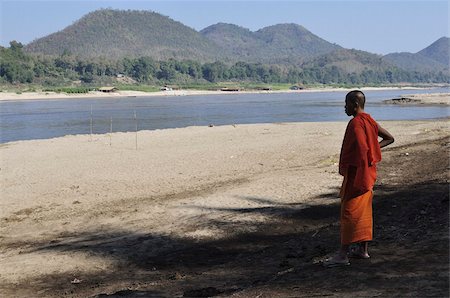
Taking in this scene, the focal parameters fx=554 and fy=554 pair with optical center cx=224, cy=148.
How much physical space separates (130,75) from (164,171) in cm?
15323

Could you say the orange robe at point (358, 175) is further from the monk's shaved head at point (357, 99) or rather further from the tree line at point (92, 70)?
the tree line at point (92, 70)

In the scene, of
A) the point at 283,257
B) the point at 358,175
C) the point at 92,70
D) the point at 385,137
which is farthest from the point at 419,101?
the point at 92,70

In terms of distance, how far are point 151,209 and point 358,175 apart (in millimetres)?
6443

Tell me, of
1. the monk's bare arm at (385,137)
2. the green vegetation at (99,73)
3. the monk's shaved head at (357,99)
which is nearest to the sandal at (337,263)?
the monk's bare arm at (385,137)

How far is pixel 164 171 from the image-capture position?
1641 cm

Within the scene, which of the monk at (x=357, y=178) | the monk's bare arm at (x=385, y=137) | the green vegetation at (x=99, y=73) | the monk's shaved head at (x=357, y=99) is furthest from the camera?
the green vegetation at (x=99, y=73)

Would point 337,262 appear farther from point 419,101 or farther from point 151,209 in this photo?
point 419,101

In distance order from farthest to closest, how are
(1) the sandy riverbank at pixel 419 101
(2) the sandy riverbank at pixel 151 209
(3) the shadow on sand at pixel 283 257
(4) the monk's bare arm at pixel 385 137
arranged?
1. (1) the sandy riverbank at pixel 419 101
2. (2) the sandy riverbank at pixel 151 209
3. (4) the monk's bare arm at pixel 385 137
4. (3) the shadow on sand at pixel 283 257

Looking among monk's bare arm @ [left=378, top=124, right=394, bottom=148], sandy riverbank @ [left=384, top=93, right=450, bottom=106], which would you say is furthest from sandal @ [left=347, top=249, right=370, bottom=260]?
sandy riverbank @ [left=384, top=93, right=450, bottom=106]

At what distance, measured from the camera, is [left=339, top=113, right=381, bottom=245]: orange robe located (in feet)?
18.8

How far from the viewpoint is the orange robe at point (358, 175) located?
18.8ft

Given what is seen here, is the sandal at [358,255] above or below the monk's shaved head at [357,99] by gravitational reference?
below

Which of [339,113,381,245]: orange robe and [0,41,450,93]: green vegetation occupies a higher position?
[0,41,450,93]: green vegetation

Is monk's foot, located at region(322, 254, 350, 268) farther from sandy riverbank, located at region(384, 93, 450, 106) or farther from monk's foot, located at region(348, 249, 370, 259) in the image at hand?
sandy riverbank, located at region(384, 93, 450, 106)
